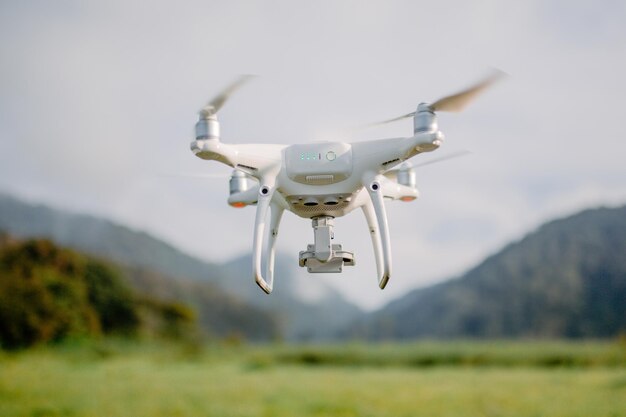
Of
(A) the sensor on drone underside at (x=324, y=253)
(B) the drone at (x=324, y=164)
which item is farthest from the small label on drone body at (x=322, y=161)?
(A) the sensor on drone underside at (x=324, y=253)

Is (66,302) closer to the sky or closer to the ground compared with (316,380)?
closer to the sky

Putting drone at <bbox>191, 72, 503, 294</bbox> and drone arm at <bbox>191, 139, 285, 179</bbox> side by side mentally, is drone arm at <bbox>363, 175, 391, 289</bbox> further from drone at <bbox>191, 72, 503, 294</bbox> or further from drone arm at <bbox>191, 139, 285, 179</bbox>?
drone arm at <bbox>191, 139, 285, 179</bbox>

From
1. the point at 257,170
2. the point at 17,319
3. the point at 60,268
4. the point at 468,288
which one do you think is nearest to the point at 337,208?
the point at 257,170

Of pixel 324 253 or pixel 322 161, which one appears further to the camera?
pixel 324 253

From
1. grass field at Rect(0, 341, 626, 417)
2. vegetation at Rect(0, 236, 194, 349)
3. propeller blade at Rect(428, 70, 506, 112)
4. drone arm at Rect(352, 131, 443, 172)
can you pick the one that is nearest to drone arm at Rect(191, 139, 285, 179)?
drone arm at Rect(352, 131, 443, 172)

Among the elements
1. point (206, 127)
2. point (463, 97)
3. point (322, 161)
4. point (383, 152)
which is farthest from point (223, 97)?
point (463, 97)

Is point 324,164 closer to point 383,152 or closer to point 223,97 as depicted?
point 383,152

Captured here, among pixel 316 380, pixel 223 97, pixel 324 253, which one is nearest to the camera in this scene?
pixel 223 97
